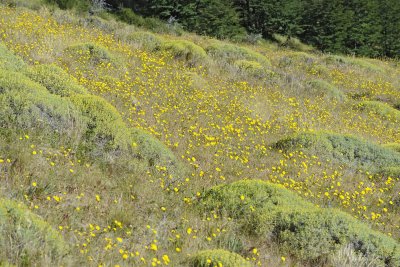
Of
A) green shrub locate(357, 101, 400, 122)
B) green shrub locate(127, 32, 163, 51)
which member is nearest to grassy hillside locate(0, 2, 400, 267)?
green shrub locate(357, 101, 400, 122)

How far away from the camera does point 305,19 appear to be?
139ft

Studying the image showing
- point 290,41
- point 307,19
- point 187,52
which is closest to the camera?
point 187,52

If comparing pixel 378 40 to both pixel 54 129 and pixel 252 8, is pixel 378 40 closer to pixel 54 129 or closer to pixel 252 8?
pixel 252 8

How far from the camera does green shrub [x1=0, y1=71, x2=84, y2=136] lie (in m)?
5.55

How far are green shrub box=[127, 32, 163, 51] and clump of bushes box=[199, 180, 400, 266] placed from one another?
1063cm

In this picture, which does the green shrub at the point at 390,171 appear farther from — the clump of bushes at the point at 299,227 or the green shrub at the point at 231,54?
the green shrub at the point at 231,54

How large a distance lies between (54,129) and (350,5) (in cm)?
4168

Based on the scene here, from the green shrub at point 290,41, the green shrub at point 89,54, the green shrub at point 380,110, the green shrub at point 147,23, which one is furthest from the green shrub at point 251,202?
the green shrub at point 290,41

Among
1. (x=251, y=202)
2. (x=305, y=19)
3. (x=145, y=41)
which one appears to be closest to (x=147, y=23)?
(x=145, y=41)

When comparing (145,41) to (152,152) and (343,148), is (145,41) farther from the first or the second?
(152,152)

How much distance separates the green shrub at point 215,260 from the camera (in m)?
3.91

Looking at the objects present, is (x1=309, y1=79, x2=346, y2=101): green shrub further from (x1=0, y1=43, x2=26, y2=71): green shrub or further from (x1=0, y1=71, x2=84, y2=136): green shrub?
(x1=0, y1=71, x2=84, y2=136): green shrub

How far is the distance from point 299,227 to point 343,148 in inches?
176

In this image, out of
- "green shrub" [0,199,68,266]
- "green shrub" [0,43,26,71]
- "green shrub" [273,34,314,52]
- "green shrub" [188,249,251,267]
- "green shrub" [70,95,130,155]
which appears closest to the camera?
"green shrub" [0,199,68,266]
